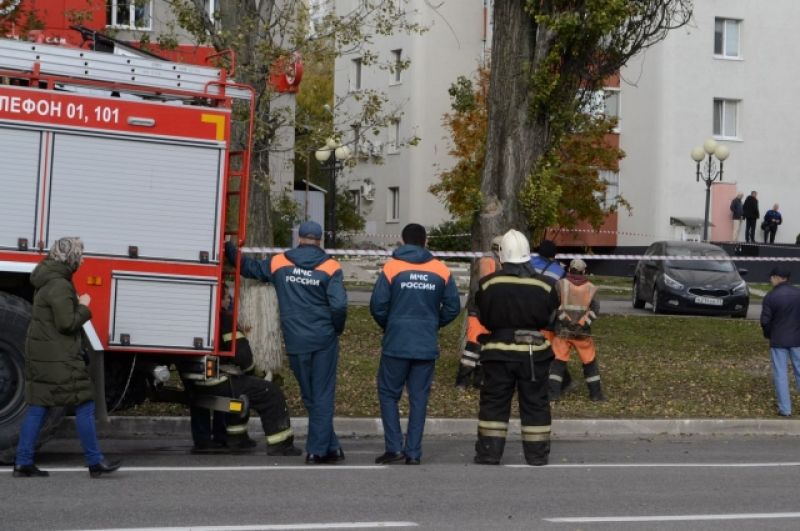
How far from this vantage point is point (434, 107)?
52125mm

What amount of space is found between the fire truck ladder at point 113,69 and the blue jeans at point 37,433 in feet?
7.91

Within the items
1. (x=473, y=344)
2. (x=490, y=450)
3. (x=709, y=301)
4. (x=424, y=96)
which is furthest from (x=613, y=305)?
(x=424, y=96)

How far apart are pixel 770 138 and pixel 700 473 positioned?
1547 inches

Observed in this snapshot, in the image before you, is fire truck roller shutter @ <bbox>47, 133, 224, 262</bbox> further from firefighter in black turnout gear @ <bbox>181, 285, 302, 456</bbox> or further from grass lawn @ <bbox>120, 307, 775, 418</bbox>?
grass lawn @ <bbox>120, 307, 775, 418</bbox>

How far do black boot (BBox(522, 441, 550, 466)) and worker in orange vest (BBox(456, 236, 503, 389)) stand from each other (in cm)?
333

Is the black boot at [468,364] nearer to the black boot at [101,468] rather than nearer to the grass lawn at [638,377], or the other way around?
the grass lawn at [638,377]

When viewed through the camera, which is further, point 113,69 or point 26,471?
point 113,69

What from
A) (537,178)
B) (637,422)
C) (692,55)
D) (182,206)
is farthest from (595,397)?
(692,55)

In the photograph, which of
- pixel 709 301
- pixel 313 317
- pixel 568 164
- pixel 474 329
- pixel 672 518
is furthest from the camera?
pixel 568 164

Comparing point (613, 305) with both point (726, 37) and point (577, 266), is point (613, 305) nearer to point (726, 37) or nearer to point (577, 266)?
point (577, 266)

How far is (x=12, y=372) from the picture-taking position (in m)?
10.4

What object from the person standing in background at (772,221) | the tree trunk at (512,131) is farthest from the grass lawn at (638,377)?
the person standing in background at (772,221)

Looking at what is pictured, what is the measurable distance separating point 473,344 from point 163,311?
16.4 ft

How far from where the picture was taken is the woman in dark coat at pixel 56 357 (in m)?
9.61
